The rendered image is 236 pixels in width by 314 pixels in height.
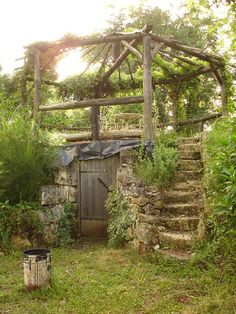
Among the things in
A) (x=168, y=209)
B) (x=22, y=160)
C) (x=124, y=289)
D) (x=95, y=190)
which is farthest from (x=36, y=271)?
(x=95, y=190)

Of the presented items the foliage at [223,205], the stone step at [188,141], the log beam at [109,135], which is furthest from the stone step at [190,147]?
the foliage at [223,205]

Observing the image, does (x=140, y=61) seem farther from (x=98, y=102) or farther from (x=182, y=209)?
(x=182, y=209)

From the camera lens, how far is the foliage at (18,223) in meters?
7.18

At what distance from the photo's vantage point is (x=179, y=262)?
550 centimetres

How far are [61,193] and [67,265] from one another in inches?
95.2

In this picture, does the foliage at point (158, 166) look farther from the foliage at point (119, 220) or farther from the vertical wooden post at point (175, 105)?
the vertical wooden post at point (175, 105)

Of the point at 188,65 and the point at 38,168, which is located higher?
the point at 188,65

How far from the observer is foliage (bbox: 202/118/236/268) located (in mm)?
4527

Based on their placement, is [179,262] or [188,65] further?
[188,65]

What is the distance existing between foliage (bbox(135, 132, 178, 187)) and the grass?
1716 millimetres

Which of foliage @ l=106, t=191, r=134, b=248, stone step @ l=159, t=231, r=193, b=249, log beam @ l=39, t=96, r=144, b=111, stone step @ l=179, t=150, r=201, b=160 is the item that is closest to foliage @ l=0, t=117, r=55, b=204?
foliage @ l=106, t=191, r=134, b=248

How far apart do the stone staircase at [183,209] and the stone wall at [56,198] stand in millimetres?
2524

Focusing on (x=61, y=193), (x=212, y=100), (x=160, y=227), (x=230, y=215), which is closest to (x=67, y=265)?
(x=160, y=227)

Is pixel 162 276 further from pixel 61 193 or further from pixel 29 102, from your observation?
pixel 29 102
